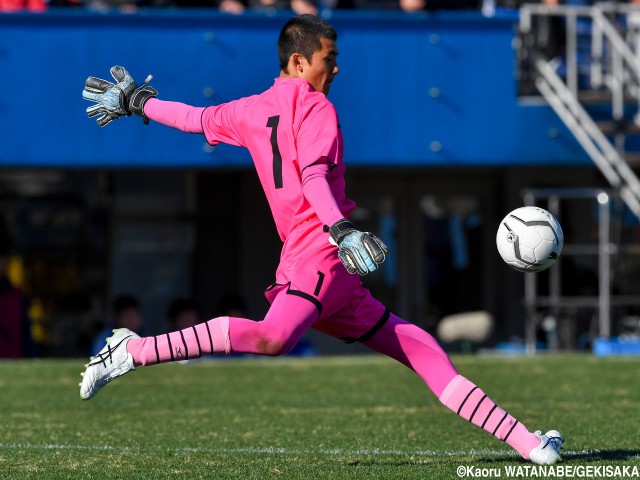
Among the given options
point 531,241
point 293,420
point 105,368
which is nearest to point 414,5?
point 293,420

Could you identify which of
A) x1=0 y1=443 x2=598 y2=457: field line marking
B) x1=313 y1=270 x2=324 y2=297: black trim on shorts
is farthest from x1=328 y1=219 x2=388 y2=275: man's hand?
x1=0 y1=443 x2=598 y2=457: field line marking

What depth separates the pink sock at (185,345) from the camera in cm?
614

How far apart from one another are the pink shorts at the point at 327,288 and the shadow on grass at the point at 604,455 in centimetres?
128

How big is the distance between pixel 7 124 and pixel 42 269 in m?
4.22

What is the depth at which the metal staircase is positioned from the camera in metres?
16.9

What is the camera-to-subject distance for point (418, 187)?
20906 mm

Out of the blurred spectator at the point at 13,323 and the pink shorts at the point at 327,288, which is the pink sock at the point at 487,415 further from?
the blurred spectator at the point at 13,323

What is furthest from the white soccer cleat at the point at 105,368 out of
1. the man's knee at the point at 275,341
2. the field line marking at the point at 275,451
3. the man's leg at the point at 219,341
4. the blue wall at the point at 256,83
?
the blue wall at the point at 256,83

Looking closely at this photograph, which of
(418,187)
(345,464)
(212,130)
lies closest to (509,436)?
(345,464)

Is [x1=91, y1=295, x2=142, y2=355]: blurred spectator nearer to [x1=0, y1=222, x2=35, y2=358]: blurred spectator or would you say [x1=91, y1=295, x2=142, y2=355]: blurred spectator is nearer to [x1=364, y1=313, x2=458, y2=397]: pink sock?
[x1=0, y1=222, x2=35, y2=358]: blurred spectator

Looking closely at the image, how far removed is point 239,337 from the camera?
20.2 ft

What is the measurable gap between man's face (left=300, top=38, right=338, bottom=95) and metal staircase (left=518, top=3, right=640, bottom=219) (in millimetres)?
10676

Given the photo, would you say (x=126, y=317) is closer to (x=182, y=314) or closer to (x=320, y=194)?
(x=182, y=314)

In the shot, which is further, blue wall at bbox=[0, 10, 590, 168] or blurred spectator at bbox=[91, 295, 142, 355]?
blue wall at bbox=[0, 10, 590, 168]
